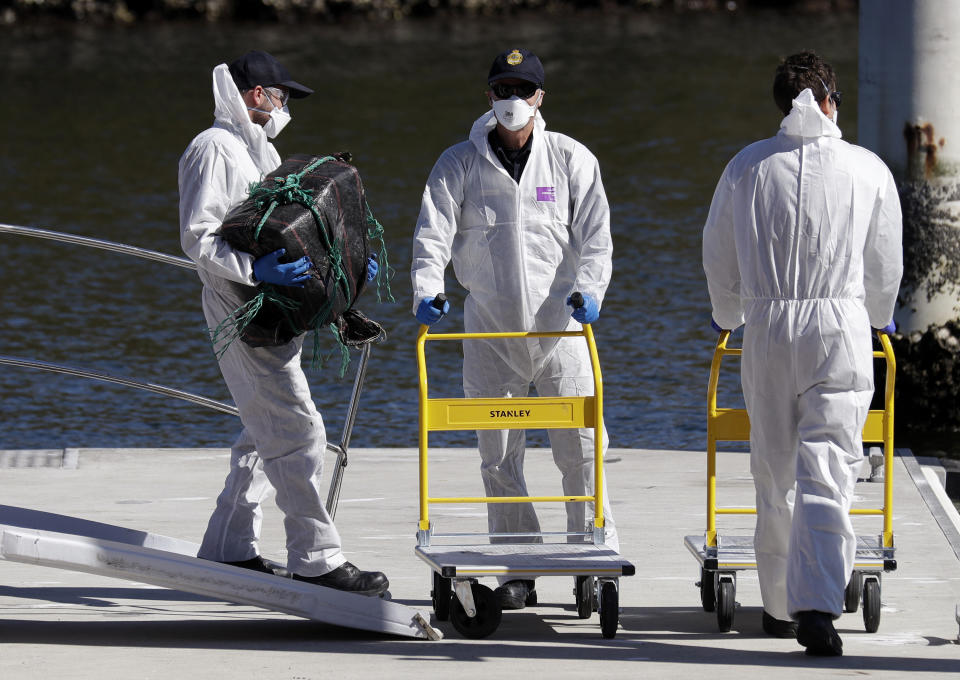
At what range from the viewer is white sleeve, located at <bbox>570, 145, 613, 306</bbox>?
19.7ft

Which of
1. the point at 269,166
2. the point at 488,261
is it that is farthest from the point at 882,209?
the point at 269,166

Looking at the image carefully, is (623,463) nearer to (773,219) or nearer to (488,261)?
(488,261)

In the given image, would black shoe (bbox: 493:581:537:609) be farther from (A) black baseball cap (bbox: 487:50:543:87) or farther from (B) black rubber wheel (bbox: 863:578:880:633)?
(A) black baseball cap (bbox: 487:50:543:87)

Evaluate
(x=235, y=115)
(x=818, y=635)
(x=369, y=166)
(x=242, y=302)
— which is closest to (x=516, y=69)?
(x=235, y=115)

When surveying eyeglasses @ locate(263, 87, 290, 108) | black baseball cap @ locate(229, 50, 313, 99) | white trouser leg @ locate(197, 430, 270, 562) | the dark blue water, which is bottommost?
the dark blue water

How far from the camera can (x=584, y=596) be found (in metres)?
5.86

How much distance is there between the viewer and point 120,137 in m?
24.4

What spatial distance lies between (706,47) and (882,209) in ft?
92.9

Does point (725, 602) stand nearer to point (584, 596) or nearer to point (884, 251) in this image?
point (584, 596)

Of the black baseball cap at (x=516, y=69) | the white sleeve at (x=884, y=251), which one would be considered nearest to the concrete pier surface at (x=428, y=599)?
the white sleeve at (x=884, y=251)

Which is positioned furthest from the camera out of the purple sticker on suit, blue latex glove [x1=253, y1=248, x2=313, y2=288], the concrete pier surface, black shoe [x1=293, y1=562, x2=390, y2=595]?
the purple sticker on suit

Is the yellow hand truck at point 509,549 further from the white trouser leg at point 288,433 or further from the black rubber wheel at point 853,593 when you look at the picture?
the black rubber wheel at point 853,593

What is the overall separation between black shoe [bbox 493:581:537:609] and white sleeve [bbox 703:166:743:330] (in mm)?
1139

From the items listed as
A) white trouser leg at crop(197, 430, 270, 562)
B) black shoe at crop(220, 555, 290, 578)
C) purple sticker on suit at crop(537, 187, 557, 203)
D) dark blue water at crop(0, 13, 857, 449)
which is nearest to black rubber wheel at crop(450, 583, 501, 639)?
black shoe at crop(220, 555, 290, 578)
